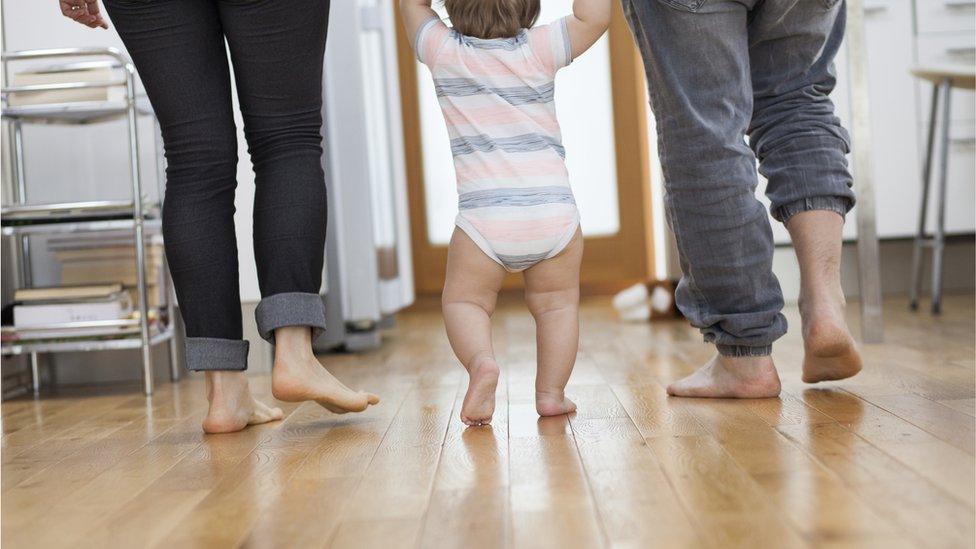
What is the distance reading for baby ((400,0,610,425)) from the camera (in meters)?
1.52

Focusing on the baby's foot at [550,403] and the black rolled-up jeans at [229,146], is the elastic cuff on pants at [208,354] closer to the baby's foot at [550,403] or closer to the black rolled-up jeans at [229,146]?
the black rolled-up jeans at [229,146]

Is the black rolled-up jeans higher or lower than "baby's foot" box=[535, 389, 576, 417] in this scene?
higher

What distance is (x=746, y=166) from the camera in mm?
1564

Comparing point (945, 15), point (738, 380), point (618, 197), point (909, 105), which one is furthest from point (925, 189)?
point (738, 380)

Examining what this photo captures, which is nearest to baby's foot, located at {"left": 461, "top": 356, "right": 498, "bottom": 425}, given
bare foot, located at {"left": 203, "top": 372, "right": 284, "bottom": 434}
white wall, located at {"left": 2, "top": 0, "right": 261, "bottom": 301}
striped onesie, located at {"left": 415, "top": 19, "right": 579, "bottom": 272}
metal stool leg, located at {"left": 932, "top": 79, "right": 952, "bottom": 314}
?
Answer: striped onesie, located at {"left": 415, "top": 19, "right": 579, "bottom": 272}

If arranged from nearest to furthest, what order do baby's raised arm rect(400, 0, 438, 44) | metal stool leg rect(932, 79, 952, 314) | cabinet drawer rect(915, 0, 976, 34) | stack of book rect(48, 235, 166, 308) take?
baby's raised arm rect(400, 0, 438, 44) < stack of book rect(48, 235, 166, 308) < metal stool leg rect(932, 79, 952, 314) < cabinet drawer rect(915, 0, 976, 34)

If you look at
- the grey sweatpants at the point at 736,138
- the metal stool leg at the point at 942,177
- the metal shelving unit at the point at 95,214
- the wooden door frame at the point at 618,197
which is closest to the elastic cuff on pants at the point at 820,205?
the grey sweatpants at the point at 736,138

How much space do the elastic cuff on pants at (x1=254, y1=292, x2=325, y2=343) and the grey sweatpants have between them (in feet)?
1.78

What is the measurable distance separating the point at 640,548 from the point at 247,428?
2.91ft

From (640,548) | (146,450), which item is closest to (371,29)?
(146,450)

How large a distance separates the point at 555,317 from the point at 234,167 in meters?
0.50

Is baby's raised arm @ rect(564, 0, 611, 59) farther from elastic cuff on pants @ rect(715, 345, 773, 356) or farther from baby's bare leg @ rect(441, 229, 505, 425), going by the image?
elastic cuff on pants @ rect(715, 345, 773, 356)

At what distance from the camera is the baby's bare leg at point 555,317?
1543 millimetres

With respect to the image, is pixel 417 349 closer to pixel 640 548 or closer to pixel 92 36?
pixel 92 36
